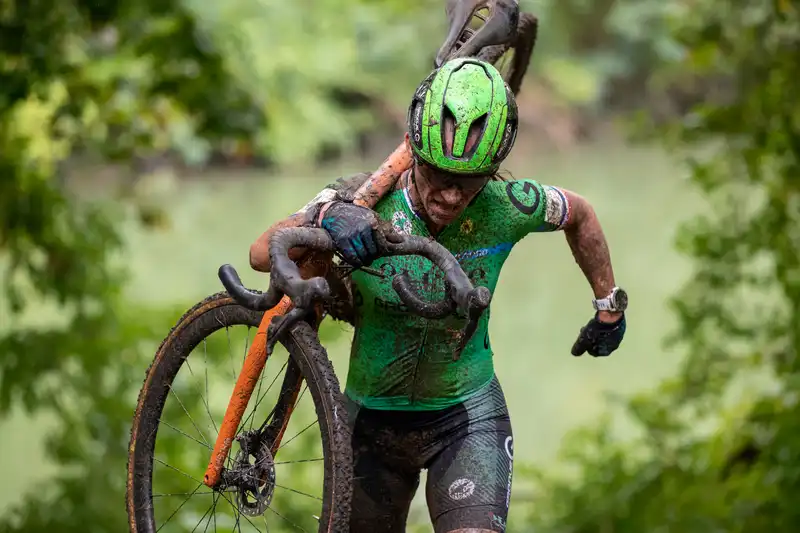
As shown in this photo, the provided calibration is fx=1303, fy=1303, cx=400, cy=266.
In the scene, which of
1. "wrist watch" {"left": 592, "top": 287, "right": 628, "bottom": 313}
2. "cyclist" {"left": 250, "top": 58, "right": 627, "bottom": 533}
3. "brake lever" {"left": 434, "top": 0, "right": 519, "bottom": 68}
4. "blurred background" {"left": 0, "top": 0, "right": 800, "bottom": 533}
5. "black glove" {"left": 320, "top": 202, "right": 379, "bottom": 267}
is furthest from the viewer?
"blurred background" {"left": 0, "top": 0, "right": 800, "bottom": 533}

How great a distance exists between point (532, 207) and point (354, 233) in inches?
27.8

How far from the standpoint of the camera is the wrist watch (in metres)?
4.15

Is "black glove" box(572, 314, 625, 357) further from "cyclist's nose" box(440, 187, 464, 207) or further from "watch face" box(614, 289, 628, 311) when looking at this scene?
"cyclist's nose" box(440, 187, 464, 207)

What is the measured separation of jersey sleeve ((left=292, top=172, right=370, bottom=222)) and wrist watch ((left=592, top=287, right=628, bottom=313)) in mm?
851

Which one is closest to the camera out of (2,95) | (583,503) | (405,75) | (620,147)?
(2,95)

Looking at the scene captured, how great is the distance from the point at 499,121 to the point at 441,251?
1.44ft

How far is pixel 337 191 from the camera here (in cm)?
379

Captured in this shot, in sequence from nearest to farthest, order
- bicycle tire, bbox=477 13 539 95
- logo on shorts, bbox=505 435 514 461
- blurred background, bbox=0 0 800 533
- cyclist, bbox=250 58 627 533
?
cyclist, bbox=250 58 627 533 < logo on shorts, bbox=505 435 514 461 < bicycle tire, bbox=477 13 539 95 < blurred background, bbox=0 0 800 533

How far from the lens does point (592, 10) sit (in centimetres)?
3269

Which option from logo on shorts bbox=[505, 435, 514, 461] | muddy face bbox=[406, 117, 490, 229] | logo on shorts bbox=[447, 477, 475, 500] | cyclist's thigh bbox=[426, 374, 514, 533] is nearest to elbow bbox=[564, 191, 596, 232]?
muddy face bbox=[406, 117, 490, 229]

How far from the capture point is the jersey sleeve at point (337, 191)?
147 inches

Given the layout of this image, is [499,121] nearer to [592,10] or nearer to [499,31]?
[499,31]

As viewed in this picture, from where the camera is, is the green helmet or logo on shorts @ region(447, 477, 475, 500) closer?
the green helmet

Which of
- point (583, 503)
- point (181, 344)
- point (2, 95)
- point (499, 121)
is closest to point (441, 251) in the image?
point (499, 121)
